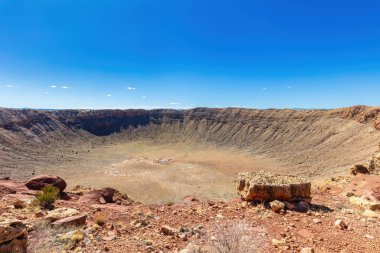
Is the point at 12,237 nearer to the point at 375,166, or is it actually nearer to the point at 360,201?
the point at 360,201

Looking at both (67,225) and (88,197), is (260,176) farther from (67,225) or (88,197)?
(88,197)

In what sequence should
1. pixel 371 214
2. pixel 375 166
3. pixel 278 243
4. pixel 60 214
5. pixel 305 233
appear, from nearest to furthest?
pixel 278 243 → pixel 305 233 → pixel 60 214 → pixel 371 214 → pixel 375 166

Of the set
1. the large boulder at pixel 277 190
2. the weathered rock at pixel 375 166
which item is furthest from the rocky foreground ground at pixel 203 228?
the weathered rock at pixel 375 166

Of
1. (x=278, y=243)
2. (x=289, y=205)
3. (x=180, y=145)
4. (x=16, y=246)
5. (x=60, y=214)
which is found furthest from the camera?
(x=180, y=145)

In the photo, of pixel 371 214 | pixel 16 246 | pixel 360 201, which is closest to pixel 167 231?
pixel 16 246

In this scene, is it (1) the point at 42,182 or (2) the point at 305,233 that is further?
(1) the point at 42,182

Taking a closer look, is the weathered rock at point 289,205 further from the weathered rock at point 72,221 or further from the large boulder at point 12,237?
the large boulder at point 12,237

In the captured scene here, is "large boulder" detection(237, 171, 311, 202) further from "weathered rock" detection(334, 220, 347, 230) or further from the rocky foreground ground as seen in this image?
"weathered rock" detection(334, 220, 347, 230)
